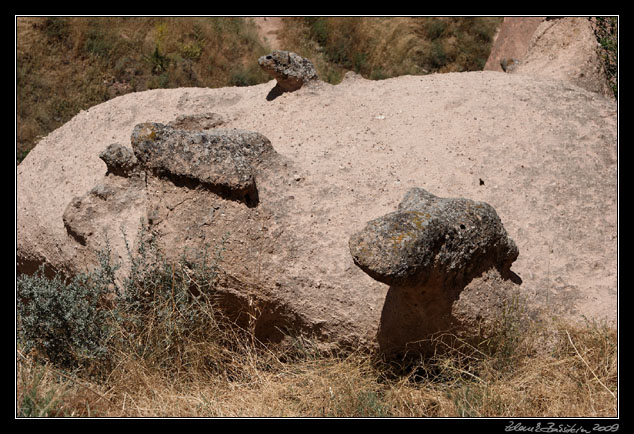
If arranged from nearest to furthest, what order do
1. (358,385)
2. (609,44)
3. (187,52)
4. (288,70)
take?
(358,385) → (288,70) → (609,44) → (187,52)

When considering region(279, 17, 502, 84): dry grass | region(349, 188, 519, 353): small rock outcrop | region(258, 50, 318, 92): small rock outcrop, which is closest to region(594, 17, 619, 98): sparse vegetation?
region(258, 50, 318, 92): small rock outcrop

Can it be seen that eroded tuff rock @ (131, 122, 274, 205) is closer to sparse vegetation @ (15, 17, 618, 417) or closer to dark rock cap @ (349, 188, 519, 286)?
sparse vegetation @ (15, 17, 618, 417)

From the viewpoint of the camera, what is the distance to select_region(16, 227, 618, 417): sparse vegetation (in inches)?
182

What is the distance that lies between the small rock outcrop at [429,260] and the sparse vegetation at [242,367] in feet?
0.76

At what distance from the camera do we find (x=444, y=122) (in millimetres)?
6121

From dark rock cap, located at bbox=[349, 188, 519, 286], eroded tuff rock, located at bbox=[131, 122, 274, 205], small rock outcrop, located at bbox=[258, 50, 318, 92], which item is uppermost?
small rock outcrop, located at bbox=[258, 50, 318, 92]

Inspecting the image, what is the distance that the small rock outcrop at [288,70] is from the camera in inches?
266

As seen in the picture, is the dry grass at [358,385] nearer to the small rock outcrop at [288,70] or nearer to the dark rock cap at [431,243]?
the dark rock cap at [431,243]

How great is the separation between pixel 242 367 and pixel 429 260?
1669mm

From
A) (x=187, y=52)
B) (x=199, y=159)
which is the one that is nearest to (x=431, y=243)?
(x=199, y=159)

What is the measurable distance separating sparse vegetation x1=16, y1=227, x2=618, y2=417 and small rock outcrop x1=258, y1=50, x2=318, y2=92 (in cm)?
232

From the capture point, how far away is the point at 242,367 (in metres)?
5.26

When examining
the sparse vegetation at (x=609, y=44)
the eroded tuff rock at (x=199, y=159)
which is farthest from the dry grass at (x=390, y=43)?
the eroded tuff rock at (x=199, y=159)

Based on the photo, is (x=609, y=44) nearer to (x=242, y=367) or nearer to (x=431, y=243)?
(x=431, y=243)
